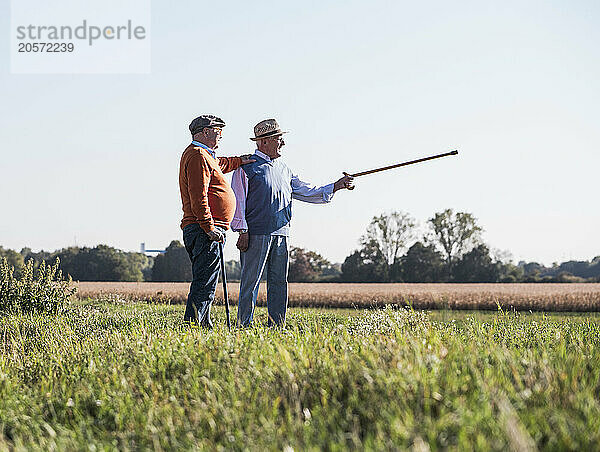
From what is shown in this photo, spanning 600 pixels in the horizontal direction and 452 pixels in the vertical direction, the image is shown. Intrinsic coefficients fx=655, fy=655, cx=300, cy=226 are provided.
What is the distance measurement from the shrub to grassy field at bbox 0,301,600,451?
5.75 meters

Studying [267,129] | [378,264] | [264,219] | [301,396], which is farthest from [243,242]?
[378,264]

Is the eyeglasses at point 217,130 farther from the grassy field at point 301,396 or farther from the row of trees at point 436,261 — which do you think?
the row of trees at point 436,261

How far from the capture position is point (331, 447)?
2.86 meters

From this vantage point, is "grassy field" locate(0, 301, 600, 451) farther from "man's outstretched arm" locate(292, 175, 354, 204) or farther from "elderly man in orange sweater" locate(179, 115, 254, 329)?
"man's outstretched arm" locate(292, 175, 354, 204)

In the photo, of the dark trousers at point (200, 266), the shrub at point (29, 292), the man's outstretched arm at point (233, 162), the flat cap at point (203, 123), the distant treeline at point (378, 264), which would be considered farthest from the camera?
the distant treeline at point (378, 264)

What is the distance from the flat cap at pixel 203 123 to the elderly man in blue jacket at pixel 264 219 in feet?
2.38

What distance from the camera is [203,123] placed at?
710 centimetres

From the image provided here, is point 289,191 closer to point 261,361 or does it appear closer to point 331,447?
point 261,361

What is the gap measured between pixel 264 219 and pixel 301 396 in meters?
4.07

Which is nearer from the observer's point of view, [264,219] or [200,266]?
[200,266]

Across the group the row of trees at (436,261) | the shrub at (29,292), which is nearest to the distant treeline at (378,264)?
the row of trees at (436,261)

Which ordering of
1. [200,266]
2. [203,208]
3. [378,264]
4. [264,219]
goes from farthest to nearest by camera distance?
[378,264] → [264,219] → [200,266] → [203,208]

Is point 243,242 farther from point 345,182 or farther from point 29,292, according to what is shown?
point 29,292

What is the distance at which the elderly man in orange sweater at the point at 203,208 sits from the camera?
678cm
